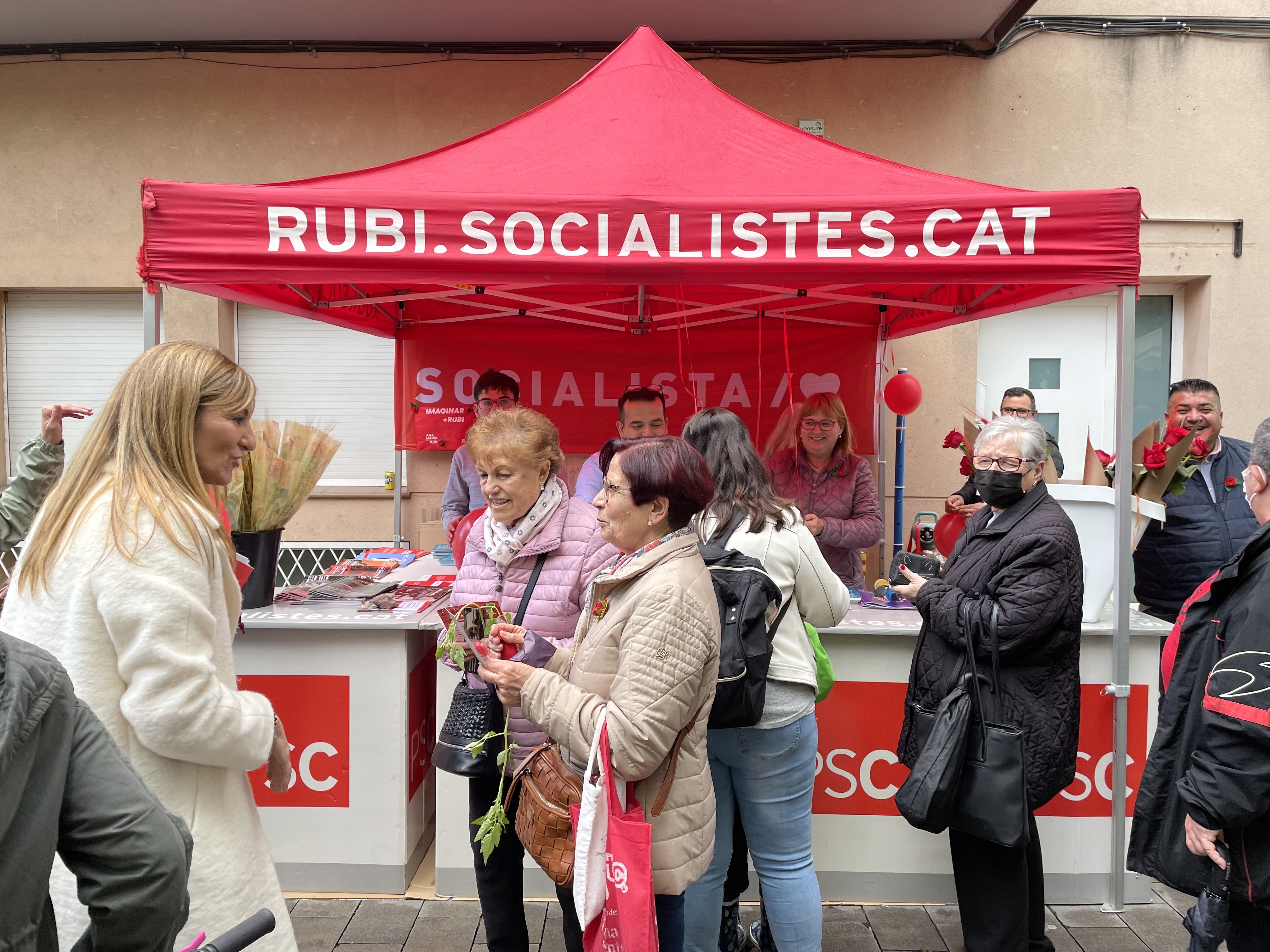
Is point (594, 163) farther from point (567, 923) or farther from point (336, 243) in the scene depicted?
point (567, 923)

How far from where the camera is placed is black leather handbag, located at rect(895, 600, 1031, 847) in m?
2.26

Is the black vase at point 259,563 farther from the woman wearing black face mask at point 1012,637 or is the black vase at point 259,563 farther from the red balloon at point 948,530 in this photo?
the red balloon at point 948,530

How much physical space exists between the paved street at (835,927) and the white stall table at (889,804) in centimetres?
6

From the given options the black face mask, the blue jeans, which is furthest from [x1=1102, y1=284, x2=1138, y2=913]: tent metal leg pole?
the blue jeans

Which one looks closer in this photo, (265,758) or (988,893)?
(265,758)

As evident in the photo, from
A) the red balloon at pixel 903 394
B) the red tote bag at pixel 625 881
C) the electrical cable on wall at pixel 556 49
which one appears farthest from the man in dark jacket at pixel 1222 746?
the electrical cable on wall at pixel 556 49

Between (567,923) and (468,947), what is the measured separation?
2.82 ft

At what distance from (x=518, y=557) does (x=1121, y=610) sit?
2147 millimetres

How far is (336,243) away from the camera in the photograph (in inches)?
107

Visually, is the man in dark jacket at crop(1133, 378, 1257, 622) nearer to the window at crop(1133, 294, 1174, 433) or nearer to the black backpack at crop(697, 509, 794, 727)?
the black backpack at crop(697, 509, 794, 727)

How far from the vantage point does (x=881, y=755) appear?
10.00ft

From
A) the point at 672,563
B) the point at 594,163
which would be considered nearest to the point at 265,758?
the point at 672,563

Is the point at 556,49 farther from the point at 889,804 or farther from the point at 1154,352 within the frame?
the point at 889,804

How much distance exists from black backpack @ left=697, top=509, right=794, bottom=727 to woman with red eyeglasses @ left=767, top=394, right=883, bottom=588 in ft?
6.60
